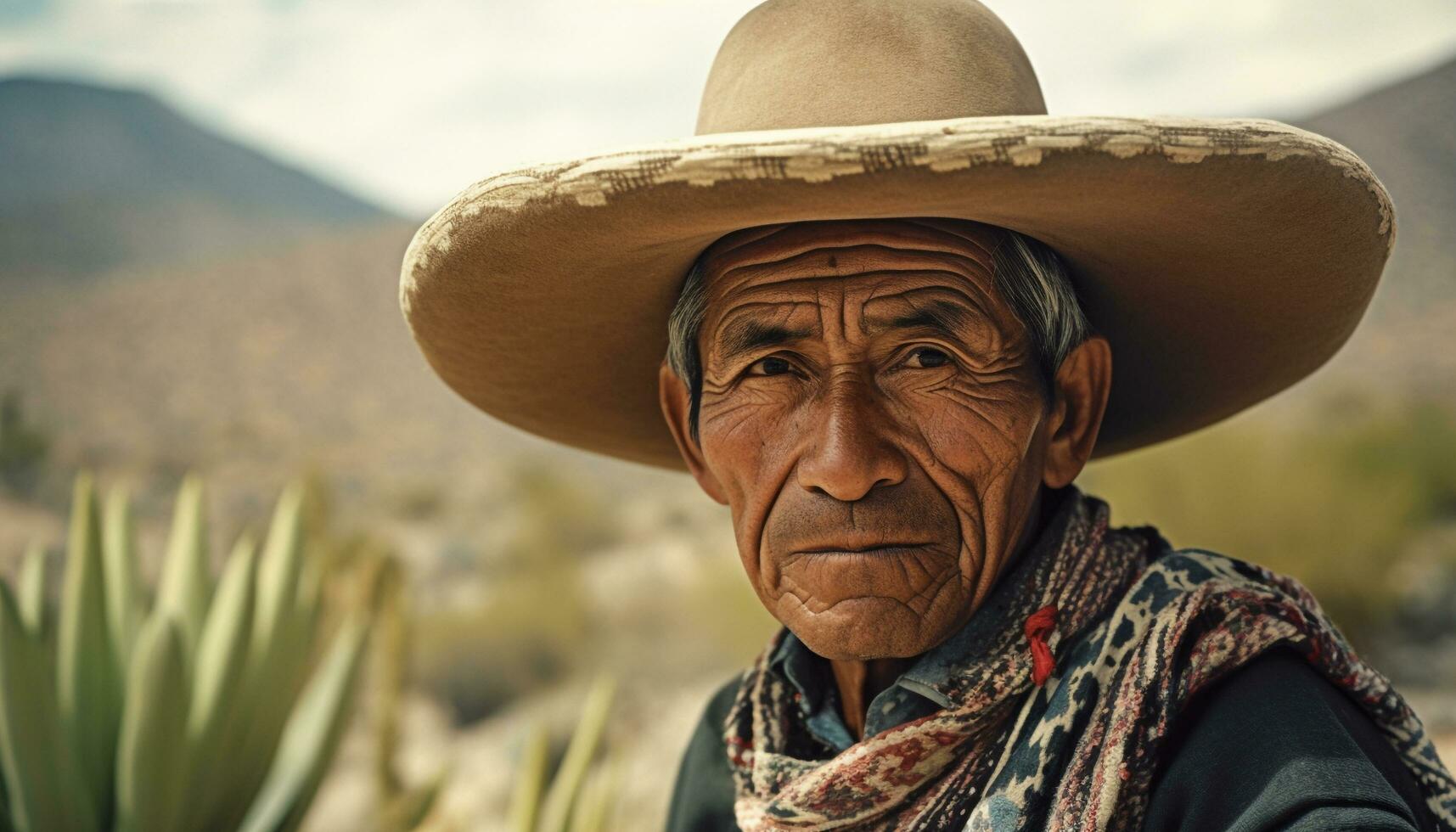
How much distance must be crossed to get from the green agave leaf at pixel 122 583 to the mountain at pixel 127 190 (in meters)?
25.0

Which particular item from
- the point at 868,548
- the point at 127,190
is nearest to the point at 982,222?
the point at 868,548

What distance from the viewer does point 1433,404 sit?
13.6m

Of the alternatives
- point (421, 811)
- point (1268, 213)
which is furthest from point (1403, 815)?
point (421, 811)

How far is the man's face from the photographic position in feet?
5.59

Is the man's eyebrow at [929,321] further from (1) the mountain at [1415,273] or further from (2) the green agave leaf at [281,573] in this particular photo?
(1) the mountain at [1415,273]

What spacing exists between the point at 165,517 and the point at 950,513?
21082 mm

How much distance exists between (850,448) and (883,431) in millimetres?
74

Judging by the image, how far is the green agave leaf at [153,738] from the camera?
3.21 m

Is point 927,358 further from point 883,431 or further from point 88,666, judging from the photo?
point 88,666

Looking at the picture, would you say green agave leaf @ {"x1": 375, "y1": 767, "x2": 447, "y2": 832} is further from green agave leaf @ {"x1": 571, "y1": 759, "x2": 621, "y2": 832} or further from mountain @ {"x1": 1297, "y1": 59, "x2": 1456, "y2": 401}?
mountain @ {"x1": 1297, "y1": 59, "x2": 1456, "y2": 401}

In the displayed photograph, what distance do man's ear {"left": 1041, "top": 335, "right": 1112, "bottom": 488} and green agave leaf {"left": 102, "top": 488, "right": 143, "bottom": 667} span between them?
304cm

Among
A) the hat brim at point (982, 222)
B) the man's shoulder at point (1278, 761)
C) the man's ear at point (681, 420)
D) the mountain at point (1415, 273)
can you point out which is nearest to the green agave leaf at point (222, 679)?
the hat brim at point (982, 222)

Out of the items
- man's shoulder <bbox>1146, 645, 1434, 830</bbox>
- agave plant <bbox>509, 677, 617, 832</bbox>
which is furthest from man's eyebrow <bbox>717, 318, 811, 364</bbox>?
agave plant <bbox>509, 677, 617, 832</bbox>

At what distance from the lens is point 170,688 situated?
3242 mm
